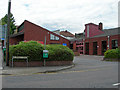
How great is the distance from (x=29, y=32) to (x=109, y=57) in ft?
100

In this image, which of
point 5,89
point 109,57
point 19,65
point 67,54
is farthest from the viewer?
point 109,57

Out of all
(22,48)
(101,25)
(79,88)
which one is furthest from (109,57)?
(101,25)

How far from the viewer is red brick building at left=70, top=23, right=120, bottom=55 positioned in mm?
38719

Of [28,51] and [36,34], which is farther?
[36,34]

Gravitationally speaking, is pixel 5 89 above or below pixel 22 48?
below

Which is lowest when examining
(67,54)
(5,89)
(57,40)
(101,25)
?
(5,89)

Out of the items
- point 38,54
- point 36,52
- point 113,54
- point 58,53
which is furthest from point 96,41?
point 36,52

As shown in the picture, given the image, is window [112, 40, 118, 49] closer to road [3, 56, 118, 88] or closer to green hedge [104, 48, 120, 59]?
green hedge [104, 48, 120, 59]

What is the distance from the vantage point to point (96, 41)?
44312mm

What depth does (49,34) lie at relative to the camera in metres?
49.9

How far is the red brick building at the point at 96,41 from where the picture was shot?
38719 mm

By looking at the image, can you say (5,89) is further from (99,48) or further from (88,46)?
(88,46)

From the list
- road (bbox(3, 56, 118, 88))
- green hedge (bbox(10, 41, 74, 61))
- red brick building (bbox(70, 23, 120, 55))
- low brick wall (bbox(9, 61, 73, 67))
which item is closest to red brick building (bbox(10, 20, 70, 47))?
red brick building (bbox(70, 23, 120, 55))

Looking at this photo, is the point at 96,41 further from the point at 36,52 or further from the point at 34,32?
the point at 36,52
